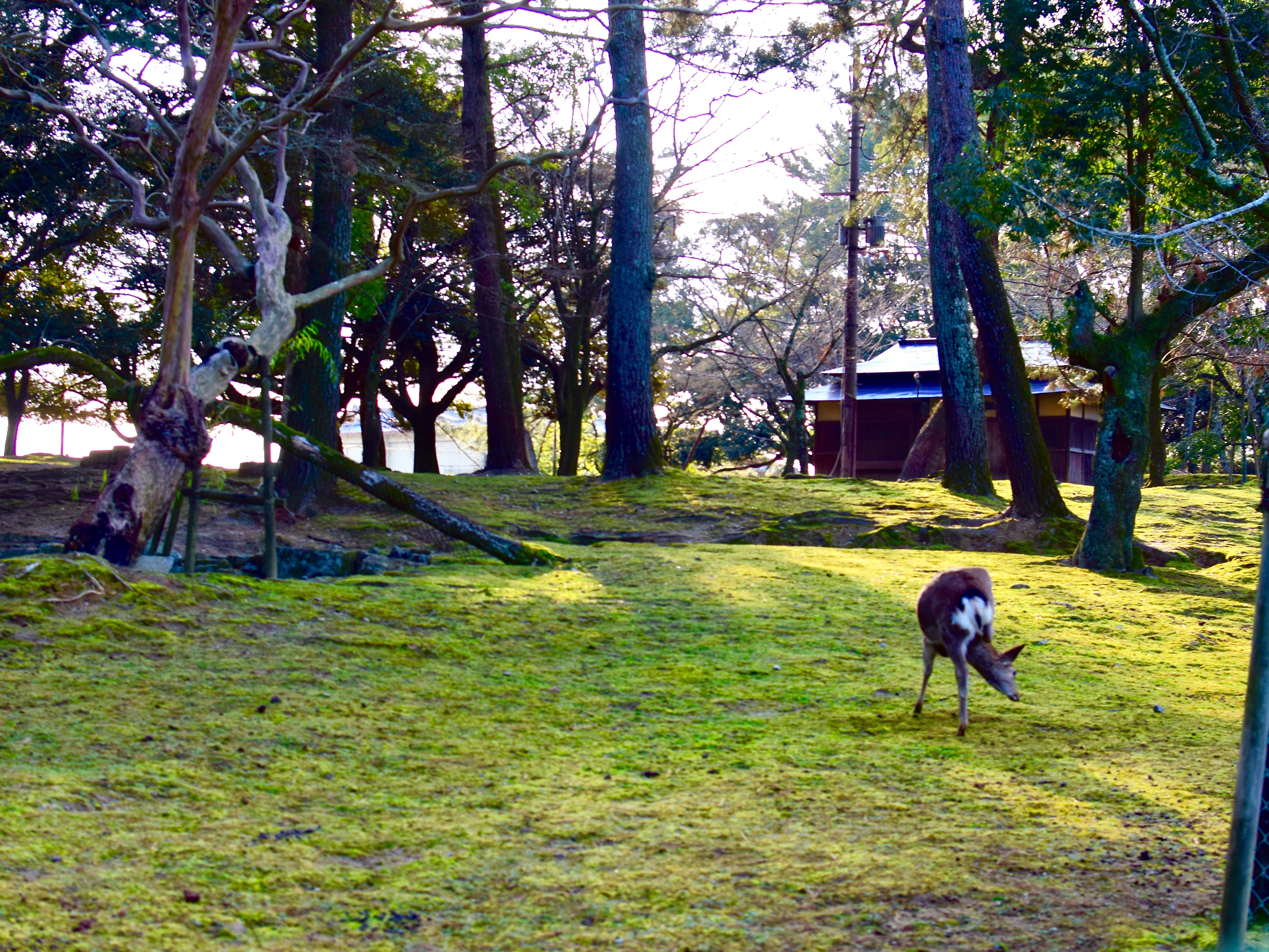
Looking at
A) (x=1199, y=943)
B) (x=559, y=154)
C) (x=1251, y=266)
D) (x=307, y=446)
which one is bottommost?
(x=1199, y=943)

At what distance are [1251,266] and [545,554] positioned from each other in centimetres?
714

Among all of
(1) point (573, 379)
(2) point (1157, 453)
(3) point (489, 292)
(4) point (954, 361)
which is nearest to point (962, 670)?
(4) point (954, 361)

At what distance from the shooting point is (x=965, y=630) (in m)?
5.09

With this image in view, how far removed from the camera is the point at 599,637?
7.25 m

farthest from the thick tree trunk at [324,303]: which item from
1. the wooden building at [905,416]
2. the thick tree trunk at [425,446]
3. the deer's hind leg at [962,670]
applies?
the wooden building at [905,416]

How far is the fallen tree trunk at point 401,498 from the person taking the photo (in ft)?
31.5

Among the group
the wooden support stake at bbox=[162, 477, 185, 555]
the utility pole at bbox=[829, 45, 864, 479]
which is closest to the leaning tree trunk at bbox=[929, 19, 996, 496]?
the utility pole at bbox=[829, 45, 864, 479]

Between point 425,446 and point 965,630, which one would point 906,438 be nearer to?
point 425,446

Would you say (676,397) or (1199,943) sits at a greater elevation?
(676,397)

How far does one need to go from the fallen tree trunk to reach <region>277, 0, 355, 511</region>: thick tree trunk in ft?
8.63

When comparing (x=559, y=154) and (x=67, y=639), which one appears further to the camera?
(x=559, y=154)

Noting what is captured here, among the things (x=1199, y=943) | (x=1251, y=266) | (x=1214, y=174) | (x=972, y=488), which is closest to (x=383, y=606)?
(x=1199, y=943)

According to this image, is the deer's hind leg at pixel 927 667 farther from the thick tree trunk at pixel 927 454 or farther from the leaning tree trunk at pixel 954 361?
the thick tree trunk at pixel 927 454

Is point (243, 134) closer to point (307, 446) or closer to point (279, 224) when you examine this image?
point (279, 224)
